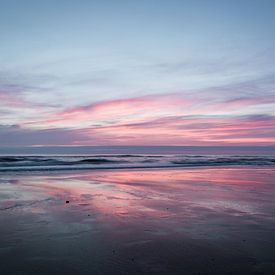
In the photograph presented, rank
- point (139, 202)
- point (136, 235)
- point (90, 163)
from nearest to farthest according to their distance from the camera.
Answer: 1. point (136, 235)
2. point (139, 202)
3. point (90, 163)

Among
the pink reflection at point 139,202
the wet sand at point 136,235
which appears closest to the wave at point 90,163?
the pink reflection at point 139,202

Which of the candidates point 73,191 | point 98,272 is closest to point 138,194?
point 73,191

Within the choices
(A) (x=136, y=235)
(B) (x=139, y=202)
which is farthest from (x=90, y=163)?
(A) (x=136, y=235)

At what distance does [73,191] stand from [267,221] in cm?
674

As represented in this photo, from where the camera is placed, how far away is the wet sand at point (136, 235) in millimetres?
4207

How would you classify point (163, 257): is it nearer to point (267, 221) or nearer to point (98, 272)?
point (98, 272)

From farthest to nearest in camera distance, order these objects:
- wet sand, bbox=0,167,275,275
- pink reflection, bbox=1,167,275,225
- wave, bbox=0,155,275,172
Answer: wave, bbox=0,155,275,172
pink reflection, bbox=1,167,275,225
wet sand, bbox=0,167,275,275

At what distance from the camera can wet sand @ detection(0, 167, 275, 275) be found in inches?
166

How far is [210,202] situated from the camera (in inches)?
352

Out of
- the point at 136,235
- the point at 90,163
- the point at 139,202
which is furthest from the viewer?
the point at 90,163

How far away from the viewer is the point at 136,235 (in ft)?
18.4

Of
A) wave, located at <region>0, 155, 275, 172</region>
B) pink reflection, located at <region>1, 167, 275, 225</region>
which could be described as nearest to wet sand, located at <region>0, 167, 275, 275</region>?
pink reflection, located at <region>1, 167, 275, 225</region>

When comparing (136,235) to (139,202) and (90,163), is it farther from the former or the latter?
(90,163)

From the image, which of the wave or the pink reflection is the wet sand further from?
the wave
